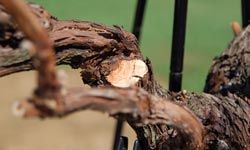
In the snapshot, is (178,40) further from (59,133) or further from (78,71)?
(78,71)

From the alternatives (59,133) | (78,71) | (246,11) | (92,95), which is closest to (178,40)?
(246,11)

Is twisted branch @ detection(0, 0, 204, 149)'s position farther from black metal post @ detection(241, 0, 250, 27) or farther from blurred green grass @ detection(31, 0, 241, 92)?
blurred green grass @ detection(31, 0, 241, 92)

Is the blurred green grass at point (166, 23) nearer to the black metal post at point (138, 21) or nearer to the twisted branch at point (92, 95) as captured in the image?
the black metal post at point (138, 21)

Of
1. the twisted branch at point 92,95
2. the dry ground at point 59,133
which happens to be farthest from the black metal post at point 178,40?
the dry ground at point 59,133

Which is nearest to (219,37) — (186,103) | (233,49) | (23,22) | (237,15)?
(237,15)

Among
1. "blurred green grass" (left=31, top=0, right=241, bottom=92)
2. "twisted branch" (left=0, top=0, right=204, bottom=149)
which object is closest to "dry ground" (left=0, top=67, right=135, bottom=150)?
"blurred green grass" (left=31, top=0, right=241, bottom=92)
